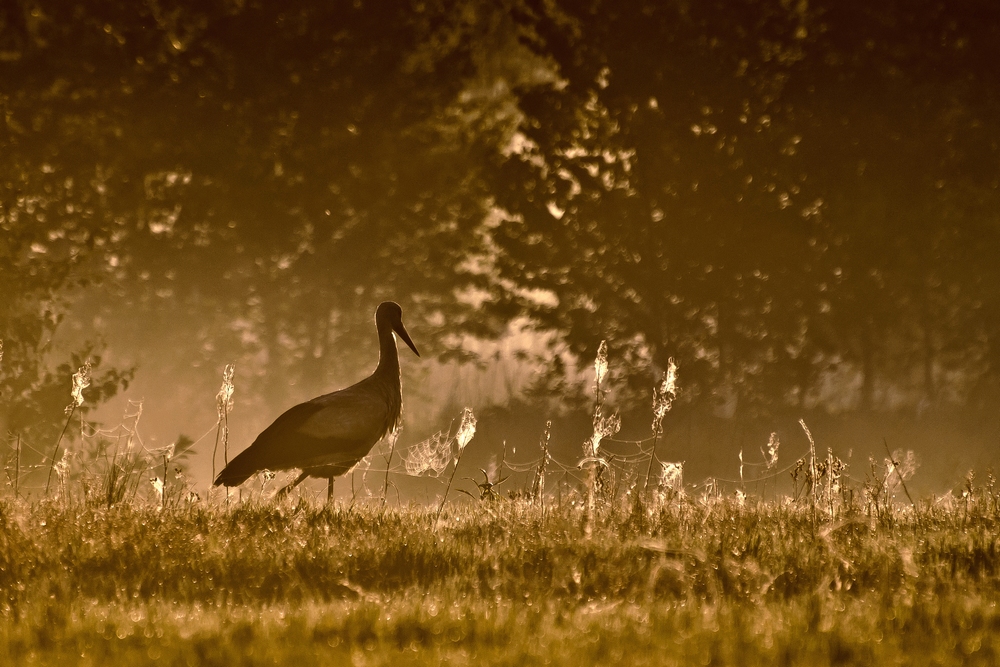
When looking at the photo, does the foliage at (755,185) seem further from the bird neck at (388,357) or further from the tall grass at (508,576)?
the tall grass at (508,576)

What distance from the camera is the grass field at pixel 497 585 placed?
3.37 metres

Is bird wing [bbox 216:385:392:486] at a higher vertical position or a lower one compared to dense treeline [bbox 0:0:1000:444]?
lower

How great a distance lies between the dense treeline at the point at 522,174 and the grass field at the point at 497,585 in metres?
9.34

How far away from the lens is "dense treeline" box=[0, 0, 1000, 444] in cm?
1398

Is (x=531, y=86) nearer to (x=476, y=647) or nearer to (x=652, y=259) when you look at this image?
(x=652, y=259)

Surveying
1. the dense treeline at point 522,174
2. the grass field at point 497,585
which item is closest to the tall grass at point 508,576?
the grass field at point 497,585

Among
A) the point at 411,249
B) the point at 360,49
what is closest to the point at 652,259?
the point at 411,249

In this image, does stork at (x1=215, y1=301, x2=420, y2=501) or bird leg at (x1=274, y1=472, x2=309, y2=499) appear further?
stork at (x1=215, y1=301, x2=420, y2=501)

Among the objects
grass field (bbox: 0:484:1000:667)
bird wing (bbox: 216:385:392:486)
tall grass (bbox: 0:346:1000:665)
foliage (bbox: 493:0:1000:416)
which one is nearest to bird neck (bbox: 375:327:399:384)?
bird wing (bbox: 216:385:392:486)

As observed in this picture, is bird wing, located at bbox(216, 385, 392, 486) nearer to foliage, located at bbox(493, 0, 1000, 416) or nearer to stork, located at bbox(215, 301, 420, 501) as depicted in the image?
stork, located at bbox(215, 301, 420, 501)

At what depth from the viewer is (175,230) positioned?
1576cm

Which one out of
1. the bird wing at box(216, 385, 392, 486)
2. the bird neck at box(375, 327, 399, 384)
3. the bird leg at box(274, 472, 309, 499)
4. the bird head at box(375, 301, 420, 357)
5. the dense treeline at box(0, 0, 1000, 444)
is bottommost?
the bird leg at box(274, 472, 309, 499)

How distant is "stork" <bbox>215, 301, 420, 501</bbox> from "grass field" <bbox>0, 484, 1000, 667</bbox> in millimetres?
1420

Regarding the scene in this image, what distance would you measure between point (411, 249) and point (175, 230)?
426cm
